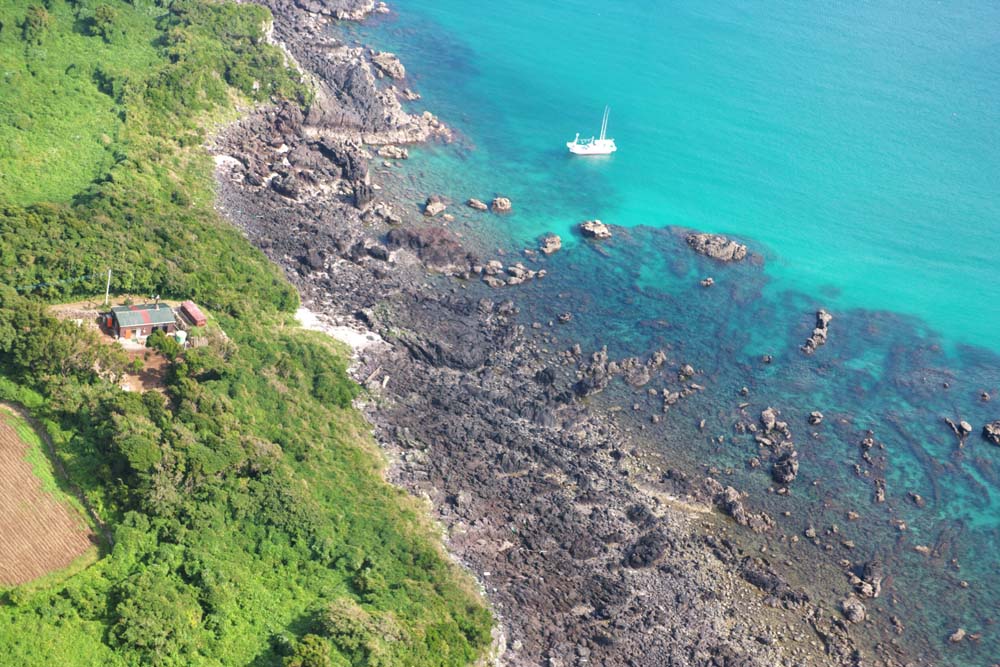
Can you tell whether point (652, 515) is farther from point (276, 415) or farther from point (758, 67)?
point (758, 67)

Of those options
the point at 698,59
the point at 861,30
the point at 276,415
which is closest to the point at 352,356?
the point at 276,415

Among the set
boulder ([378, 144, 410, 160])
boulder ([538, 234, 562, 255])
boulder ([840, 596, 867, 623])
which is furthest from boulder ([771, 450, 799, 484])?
boulder ([378, 144, 410, 160])

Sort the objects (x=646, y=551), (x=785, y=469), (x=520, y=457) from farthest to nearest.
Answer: (x=785, y=469) → (x=520, y=457) → (x=646, y=551)

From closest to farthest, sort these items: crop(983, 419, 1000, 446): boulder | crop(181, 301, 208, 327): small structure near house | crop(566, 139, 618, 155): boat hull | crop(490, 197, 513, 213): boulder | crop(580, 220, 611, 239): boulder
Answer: crop(181, 301, 208, 327): small structure near house → crop(983, 419, 1000, 446): boulder → crop(580, 220, 611, 239): boulder → crop(490, 197, 513, 213): boulder → crop(566, 139, 618, 155): boat hull

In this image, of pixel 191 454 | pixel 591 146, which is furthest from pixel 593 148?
pixel 191 454

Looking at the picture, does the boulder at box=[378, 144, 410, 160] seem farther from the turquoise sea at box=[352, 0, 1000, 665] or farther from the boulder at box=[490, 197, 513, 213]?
the boulder at box=[490, 197, 513, 213]

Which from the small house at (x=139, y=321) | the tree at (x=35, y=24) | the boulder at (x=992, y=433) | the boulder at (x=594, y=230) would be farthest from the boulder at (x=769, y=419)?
the tree at (x=35, y=24)

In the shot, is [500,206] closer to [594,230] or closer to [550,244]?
[550,244]

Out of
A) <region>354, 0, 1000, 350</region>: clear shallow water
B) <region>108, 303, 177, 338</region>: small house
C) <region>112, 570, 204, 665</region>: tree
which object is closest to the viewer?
<region>112, 570, 204, 665</region>: tree
